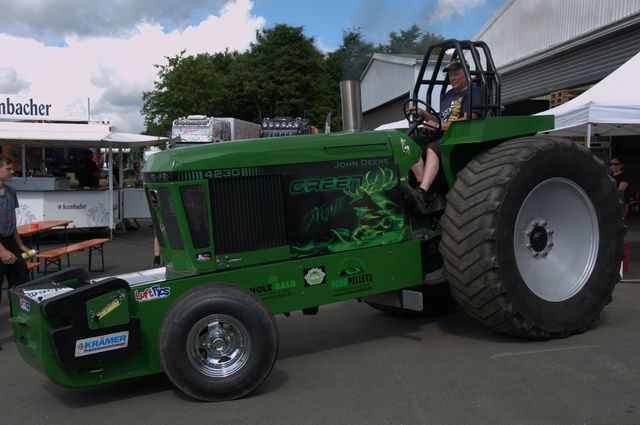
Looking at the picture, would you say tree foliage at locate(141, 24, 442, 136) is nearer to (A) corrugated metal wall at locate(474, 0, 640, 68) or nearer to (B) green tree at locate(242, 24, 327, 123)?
(B) green tree at locate(242, 24, 327, 123)

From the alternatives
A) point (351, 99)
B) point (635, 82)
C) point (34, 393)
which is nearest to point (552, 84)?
point (635, 82)

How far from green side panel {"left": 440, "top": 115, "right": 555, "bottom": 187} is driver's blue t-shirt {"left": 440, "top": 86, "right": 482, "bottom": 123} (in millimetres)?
346

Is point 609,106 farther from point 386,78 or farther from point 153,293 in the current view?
point 386,78

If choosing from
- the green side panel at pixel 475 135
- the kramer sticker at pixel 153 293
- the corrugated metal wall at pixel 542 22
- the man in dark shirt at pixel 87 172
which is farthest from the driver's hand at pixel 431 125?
the man in dark shirt at pixel 87 172

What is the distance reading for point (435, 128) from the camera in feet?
18.9

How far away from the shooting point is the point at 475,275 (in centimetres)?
494

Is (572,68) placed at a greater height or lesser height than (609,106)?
greater

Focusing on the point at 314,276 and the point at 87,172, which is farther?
the point at 87,172

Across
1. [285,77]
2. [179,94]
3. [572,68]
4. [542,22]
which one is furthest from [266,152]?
[285,77]

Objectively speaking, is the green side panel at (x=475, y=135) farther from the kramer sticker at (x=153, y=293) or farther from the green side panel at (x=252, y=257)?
the kramer sticker at (x=153, y=293)

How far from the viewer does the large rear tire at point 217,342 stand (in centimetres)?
416

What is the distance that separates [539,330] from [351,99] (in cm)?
311

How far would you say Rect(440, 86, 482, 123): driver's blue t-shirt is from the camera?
225 inches

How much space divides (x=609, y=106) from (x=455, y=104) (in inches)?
154
